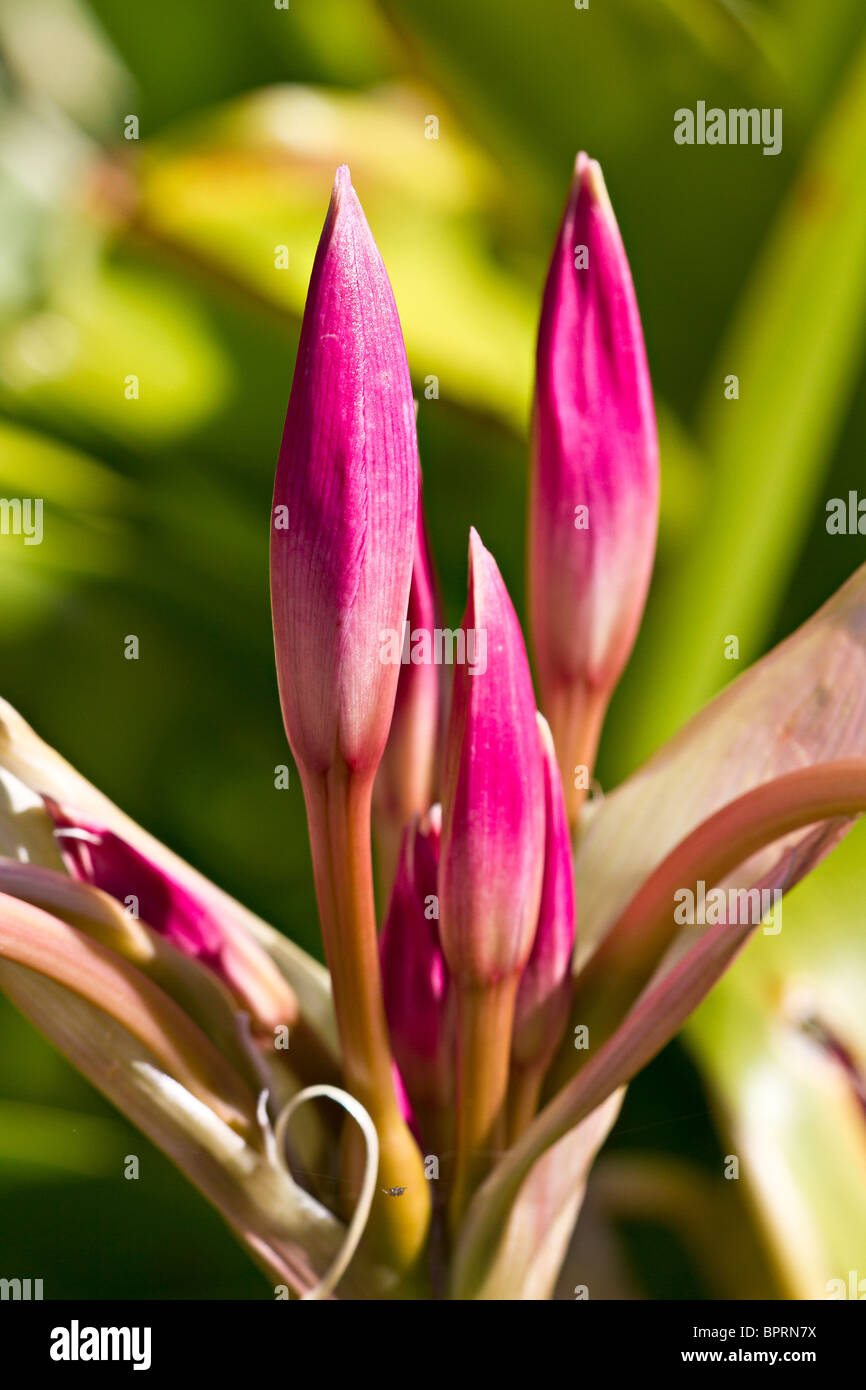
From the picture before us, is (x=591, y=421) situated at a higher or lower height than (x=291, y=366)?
lower

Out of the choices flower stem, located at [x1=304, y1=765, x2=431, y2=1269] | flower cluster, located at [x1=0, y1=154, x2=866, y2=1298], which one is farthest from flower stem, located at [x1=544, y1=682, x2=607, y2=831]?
flower stem, located at [x1=304, y1=765, x2=431, y2=1269]

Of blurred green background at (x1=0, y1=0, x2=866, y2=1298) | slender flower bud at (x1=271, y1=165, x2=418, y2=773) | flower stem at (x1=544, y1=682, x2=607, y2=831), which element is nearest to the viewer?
slender flower bud at (x1=271, y1=165, x2=418, y2=773)

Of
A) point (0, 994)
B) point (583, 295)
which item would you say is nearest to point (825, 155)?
point (583, 295)

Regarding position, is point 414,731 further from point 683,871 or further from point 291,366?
point 291,366

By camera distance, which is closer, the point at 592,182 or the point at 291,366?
the point at 592,182

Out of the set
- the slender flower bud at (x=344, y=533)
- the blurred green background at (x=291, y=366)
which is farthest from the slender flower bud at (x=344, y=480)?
the blurred green background at (x=291, y=366)

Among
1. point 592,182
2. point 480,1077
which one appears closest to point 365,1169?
point 480,1077

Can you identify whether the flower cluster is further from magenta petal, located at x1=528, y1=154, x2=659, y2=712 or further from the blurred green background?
the blurred green background

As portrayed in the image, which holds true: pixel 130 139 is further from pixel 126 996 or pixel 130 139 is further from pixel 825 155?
pixel 126 996
